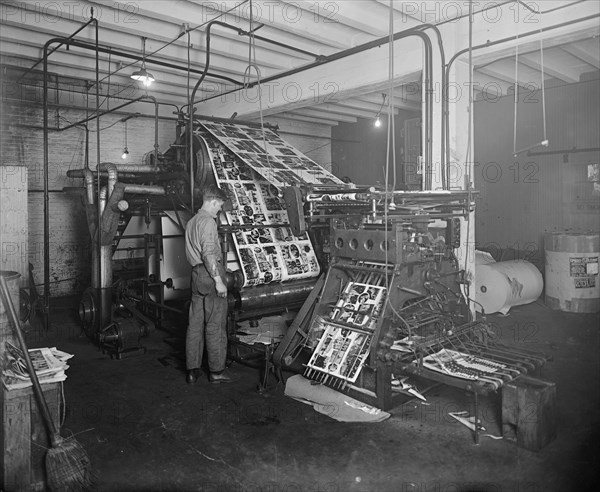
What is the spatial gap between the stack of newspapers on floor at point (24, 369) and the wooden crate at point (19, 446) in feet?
0.20

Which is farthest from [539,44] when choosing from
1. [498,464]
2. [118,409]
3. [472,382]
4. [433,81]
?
[118,409]

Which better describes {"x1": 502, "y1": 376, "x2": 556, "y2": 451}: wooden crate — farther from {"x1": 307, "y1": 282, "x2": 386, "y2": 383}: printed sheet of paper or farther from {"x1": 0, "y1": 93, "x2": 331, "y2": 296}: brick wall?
{"x1": 0, "y1": 93, "x2": 331, "y2": 296}: brick wall

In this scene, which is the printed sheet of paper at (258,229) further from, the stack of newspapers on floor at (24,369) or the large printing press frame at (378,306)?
the stack of newspapers on floor at (24,369)

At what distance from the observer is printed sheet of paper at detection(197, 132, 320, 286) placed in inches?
216

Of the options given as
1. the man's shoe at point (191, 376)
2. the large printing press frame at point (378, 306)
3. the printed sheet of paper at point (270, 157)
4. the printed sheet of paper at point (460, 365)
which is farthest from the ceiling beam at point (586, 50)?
the man's shoe at point (191, 376)

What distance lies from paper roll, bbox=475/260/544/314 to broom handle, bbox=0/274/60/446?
18.3 feet

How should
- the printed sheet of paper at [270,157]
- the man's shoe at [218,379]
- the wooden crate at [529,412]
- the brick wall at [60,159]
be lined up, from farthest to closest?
the brick wall at [60,159], the printed sheet of paper at [270,157], the man's shoe at [218,379], the wooden crate at [529,412]

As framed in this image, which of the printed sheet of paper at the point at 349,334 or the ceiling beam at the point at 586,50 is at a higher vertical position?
the ceiling beam at the point at 586,50

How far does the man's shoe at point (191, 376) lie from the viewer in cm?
471

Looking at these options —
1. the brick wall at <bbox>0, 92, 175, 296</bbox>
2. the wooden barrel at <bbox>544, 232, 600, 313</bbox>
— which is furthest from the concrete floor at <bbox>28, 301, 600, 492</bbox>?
the brick wall at <bbox>0, 92, 175, 296</bbox>

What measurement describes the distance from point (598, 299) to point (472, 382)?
5.22 m

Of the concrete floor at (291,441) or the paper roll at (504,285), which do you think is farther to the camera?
the paper roll at (504,285)

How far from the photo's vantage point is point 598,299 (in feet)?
24.3

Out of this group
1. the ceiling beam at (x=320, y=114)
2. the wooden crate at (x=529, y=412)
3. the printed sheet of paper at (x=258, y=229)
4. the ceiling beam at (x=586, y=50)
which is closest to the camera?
the wooden crate at (x=529, y=412)
